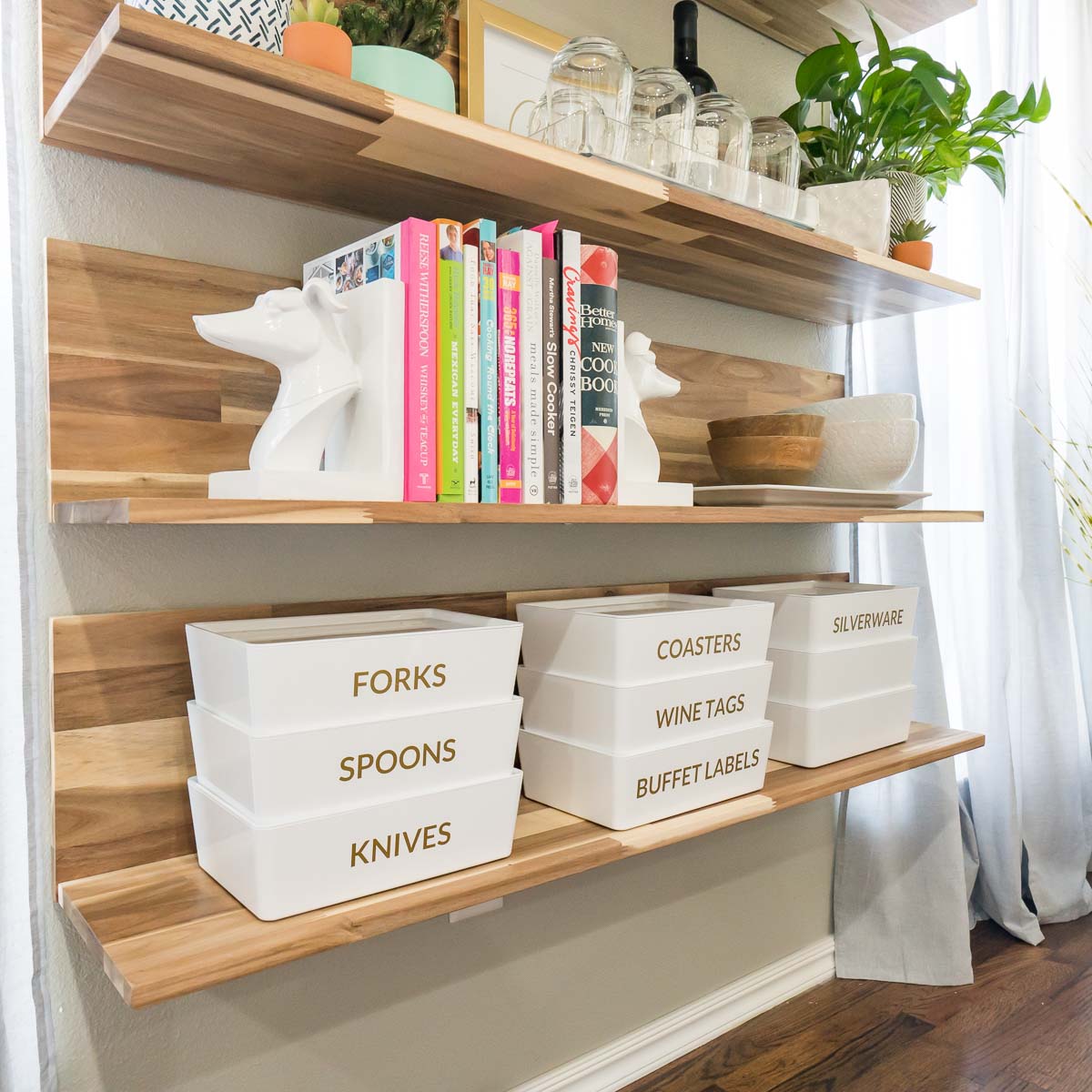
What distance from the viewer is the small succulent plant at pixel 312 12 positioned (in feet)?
2.96

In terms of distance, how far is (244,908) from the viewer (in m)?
0.87

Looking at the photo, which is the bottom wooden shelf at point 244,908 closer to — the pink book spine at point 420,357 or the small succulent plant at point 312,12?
the pink book spine at point 420,357

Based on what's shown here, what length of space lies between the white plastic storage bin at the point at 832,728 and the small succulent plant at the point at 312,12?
105 cm

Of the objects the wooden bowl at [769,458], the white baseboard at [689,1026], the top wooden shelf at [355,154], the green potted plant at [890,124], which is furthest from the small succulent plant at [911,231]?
the white baseboard at [689,1026]

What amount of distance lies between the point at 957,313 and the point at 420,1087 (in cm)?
176

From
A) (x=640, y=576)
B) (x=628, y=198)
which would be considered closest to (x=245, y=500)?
(x=628, y=198)

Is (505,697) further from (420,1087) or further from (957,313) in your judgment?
(957,313)

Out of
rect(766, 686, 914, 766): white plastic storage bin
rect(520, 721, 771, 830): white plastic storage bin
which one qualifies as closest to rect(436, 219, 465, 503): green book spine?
rect(520, 721, 771, 830): white plastic storage bin

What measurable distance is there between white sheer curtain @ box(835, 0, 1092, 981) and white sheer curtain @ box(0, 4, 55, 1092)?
145 centimetres

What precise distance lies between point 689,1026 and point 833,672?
0.66 meters

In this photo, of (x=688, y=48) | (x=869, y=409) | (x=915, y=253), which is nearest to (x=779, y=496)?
(x=869, y=409)

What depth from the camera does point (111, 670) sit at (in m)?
0.97

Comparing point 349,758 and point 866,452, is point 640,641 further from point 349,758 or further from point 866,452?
point 866,452

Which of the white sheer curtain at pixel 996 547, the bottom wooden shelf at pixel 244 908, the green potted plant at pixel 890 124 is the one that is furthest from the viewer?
the white sheer curtain at pixel 996 547
